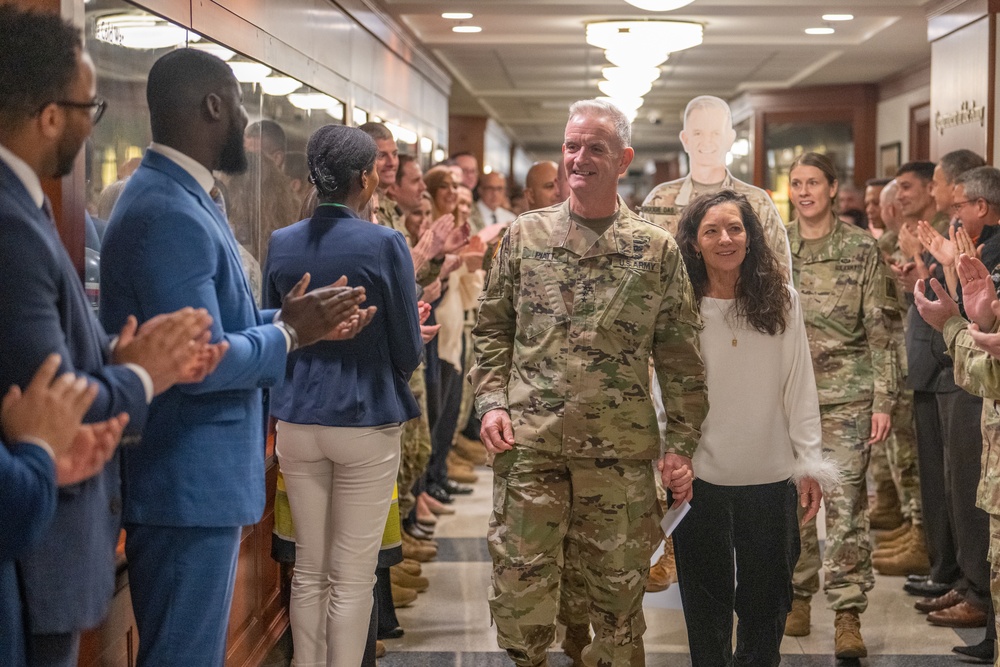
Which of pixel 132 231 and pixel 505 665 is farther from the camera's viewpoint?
pixel 505 665

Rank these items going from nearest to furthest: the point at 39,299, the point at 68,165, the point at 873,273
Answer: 1. the point at 39,299
2. the point at 68,165
3. the point at 873,273

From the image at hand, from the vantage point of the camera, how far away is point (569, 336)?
2965 mm

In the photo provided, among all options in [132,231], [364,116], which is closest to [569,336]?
[132,231]

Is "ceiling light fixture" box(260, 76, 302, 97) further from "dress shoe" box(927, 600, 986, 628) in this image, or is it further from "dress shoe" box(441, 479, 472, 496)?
"dress shoe" box(927, 600, 986, 628)

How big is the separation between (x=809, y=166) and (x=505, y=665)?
2.30 meters

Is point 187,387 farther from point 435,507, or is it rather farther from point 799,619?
point 435,507

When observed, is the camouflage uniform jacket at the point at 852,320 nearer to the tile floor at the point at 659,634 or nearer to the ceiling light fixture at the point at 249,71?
the tile floor at the point at 659,634

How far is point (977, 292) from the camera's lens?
305 centimetres

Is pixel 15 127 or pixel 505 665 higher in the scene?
pixel 15 127

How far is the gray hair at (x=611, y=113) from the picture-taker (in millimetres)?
2986

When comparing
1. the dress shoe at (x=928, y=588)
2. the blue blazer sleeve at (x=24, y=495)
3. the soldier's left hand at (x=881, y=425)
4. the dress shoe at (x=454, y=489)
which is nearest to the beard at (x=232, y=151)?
the blue blazer sleeve at (x=24, y=495)

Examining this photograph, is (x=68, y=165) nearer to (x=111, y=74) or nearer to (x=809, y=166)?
(x=111, y=74)

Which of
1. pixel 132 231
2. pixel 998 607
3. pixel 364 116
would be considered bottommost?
pixel 998 607

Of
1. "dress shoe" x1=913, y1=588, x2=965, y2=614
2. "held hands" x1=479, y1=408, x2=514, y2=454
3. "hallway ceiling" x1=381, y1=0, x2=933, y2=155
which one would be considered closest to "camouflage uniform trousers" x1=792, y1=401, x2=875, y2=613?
"dress shoe" x1=913, y1=588, x2=965, y2=614
